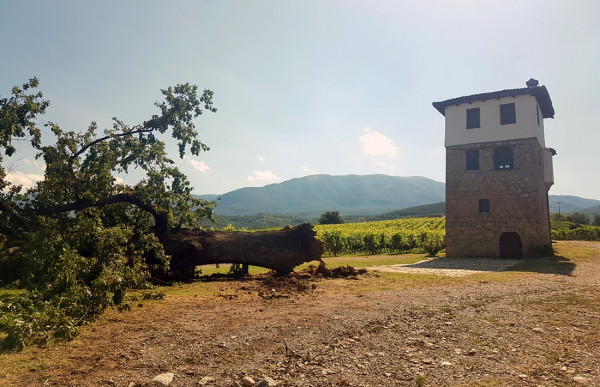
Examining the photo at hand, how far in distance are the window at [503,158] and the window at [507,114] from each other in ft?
5.22

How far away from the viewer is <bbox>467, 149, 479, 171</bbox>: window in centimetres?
2070

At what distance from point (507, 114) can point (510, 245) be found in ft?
24.9

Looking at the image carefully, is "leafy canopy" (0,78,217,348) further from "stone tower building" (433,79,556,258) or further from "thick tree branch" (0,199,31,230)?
"stone tower building" (433,79,556,258)

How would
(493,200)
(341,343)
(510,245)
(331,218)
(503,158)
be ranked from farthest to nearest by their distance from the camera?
(331,218) → (503,158) → (493,200) → (510,245) → (341,343)

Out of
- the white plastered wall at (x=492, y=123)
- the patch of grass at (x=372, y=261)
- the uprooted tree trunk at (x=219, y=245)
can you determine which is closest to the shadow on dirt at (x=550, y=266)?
the patch of grass at (x=372, y=261)

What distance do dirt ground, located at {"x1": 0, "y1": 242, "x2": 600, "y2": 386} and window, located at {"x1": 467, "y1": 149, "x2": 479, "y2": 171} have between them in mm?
13287

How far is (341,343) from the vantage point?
5.07 m

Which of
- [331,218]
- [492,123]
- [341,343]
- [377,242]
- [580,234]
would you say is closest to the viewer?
[341,343]

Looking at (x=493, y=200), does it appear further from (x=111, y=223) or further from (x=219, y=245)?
(x=111, y=223)

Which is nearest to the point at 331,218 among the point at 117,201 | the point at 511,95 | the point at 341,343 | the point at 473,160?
the point at 473,160

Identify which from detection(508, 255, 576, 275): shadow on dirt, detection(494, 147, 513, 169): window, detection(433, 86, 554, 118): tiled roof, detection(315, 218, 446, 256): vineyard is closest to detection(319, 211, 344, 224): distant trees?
detection(315, 218, 446, 256): vineyard

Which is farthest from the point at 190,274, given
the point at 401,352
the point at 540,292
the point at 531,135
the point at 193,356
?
the point at 531,135

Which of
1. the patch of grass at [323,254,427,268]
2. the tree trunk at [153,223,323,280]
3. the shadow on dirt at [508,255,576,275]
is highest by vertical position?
the tree trunk at [153,223,323,280]

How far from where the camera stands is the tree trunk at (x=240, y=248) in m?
11.5
